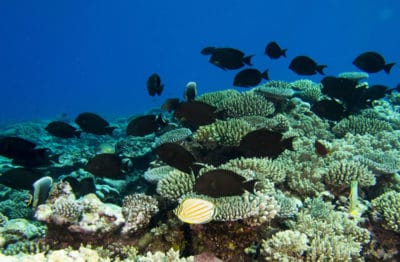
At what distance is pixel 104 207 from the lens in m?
4.74

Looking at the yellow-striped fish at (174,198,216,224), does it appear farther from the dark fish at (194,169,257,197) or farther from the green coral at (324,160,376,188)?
the green coral at (324,160,376,188)

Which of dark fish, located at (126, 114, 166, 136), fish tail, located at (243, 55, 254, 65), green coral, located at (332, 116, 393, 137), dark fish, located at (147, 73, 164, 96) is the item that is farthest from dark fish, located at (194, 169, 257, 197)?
green coral, located at (332, 116, 393, 137)

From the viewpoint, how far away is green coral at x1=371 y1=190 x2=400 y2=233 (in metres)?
4.63

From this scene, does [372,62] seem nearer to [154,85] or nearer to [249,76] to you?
[249,76]

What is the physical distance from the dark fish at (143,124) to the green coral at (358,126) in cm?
496

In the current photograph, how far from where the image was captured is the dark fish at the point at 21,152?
6025mm

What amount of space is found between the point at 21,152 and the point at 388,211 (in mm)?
6669

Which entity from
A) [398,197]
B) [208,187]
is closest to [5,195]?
[208,187]

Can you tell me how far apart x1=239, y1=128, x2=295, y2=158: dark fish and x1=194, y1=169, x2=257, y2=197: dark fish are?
0.74 metres

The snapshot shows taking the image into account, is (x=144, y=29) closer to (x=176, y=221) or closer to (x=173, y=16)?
(x=173, y=16)

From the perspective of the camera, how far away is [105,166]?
18.0 ft

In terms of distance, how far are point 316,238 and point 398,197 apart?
5.97 feet

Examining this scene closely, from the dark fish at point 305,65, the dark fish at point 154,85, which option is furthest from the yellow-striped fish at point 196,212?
the dark fish at point 305,65

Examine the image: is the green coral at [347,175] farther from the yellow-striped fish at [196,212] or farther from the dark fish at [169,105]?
the dark fish at [169,105]
